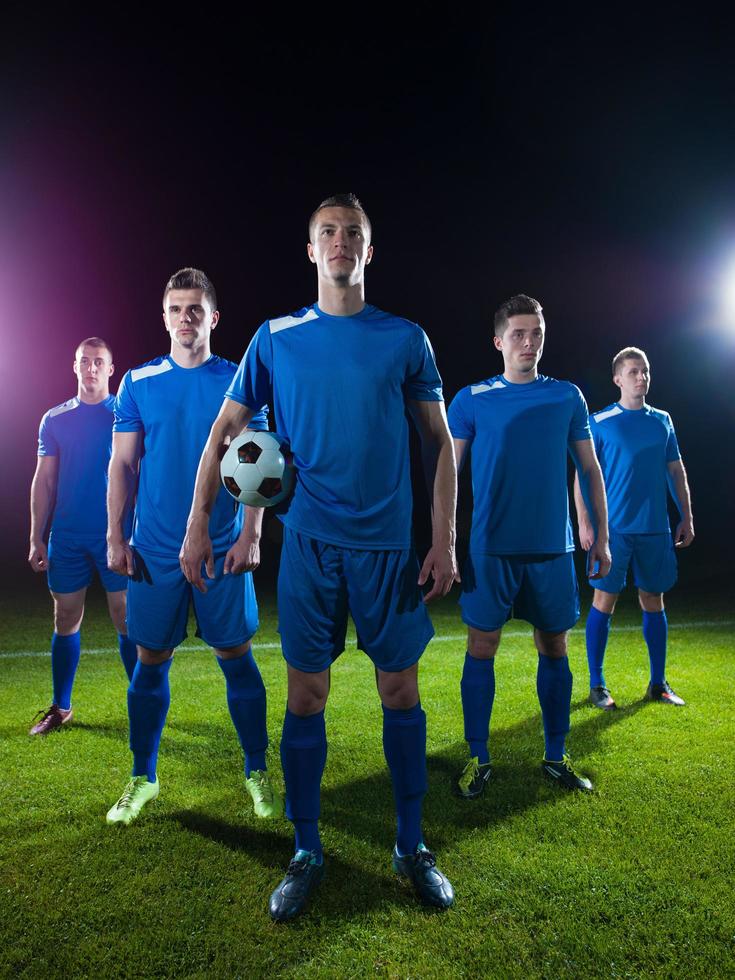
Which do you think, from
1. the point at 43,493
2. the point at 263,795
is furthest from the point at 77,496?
the point at 263,795

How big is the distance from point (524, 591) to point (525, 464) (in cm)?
55

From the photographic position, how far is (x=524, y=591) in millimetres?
2984

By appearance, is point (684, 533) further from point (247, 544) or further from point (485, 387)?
point (247, 544)

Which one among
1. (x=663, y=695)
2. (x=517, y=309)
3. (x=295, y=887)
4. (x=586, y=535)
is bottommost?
(x=663, y=695)

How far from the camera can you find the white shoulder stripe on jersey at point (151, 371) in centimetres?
279

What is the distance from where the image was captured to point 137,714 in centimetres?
280

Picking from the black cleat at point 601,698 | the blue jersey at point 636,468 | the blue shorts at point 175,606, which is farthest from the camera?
the blue jersey at point 636,468

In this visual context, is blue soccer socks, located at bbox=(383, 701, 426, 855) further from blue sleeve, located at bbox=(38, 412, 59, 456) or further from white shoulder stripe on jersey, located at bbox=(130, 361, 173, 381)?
blue sleeve, located at bbox=(38, 412, 59, 456)

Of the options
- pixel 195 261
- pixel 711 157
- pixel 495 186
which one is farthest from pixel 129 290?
pixel 711 157

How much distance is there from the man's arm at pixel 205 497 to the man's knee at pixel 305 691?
404mm

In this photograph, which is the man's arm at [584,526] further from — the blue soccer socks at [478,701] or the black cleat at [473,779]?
the black cleat at [473,779]

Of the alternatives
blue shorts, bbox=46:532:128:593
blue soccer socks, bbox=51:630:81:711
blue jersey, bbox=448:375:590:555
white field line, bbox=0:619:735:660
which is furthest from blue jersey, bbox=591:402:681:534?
blue soccer socks, bbox=51:630:81:711

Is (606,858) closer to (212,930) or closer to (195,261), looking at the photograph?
(212,930)

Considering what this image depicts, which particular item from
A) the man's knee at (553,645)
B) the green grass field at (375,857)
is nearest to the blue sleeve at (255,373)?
the green grass field at (375,857)
